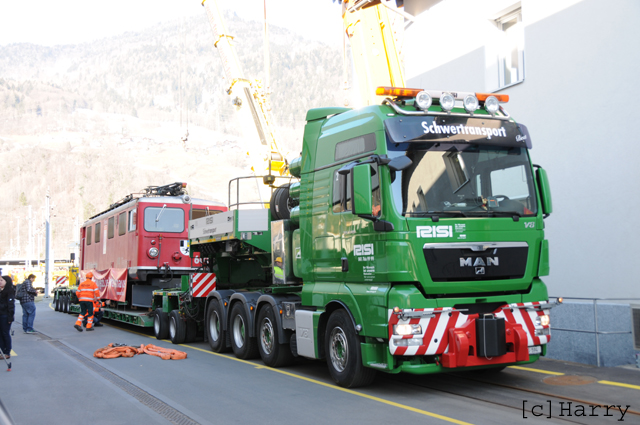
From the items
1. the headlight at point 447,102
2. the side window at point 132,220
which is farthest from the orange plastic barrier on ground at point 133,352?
the headlight at point 447,102

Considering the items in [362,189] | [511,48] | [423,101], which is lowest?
[362,189]

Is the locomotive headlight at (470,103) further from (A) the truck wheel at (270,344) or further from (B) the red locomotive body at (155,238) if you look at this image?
(B) the red locomotive body at (155,238)

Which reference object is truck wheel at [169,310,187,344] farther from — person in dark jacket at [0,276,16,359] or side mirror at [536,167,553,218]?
side mirror at [536,167,553,218]

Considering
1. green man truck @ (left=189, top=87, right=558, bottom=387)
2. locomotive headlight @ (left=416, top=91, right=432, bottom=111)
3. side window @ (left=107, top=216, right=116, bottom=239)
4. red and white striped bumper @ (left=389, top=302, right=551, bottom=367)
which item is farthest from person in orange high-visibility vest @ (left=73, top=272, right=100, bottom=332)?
locomotive headlight @ (left=416, top=91, right=432, bottom=111)

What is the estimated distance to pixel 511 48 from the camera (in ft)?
44.9

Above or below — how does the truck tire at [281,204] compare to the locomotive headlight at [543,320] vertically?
above

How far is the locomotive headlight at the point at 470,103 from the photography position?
7.78 metres

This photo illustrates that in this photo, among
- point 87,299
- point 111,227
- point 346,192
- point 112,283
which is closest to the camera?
point 346,192

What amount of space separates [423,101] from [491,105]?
1014mm

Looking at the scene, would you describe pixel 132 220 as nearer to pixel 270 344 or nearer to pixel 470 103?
pixel 270 344

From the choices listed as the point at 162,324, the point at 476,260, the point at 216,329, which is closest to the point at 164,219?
the point at 162,324

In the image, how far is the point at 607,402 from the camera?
22.5 ft

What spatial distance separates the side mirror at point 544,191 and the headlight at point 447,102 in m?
1.42

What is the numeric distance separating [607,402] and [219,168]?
16046cm
